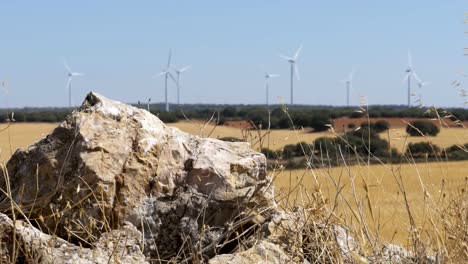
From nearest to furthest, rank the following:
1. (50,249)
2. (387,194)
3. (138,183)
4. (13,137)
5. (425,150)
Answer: (50,249)
(138,183)
(425,150)
(387,194)
(13,137)

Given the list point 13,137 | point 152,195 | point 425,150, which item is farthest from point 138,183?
point 13,137

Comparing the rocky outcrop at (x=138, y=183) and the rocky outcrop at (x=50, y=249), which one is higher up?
the rocky outcrop at (x=138, y=183)

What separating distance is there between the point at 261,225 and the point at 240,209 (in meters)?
0.17

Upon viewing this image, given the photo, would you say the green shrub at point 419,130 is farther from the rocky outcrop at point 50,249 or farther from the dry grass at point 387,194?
the rocky outcrop at point 50,249

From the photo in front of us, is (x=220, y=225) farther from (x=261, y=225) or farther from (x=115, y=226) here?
(x=115, y=226)

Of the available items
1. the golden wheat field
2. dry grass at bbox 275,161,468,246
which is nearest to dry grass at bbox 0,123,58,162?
the golden wheat field

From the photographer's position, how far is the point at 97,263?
332 centimetres

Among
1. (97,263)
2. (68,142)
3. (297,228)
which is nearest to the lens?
(97,263)

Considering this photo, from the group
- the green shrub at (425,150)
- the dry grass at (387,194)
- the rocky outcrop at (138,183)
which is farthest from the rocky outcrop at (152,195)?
the green shrub at (425,150)

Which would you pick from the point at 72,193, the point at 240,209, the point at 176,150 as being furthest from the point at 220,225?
the point at 72,193

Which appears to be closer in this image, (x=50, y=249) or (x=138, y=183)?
(x=50, y=249)

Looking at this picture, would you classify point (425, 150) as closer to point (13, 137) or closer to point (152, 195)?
point (152, 195)

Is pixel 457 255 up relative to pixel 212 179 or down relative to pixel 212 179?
down

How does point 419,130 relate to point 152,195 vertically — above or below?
above
